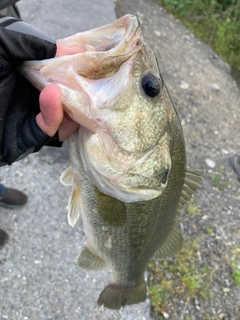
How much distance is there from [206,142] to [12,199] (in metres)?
2.33

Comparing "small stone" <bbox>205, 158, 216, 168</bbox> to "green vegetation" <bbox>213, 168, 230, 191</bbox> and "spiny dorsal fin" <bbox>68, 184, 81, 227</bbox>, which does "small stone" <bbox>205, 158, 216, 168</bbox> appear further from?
"spiny dorsal fin" <bbox>68, 184, 81, 227</bbox>

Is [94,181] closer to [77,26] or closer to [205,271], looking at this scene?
[205,271]

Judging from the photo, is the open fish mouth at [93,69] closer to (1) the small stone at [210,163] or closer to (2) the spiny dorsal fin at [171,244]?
(2) the spiny dorsal fin at [171,244]

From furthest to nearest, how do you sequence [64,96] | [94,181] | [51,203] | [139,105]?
1. [51,203]
2. [94,181]
3. [139,105]
4. [64,96]

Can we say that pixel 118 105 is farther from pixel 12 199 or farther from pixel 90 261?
pixel 12 199

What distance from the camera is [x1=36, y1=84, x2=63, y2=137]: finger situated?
1.31 metres

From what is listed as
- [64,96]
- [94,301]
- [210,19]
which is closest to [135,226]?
[64,96]

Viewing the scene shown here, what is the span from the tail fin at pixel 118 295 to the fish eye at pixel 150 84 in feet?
4.05

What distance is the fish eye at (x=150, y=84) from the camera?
1419 millimetres

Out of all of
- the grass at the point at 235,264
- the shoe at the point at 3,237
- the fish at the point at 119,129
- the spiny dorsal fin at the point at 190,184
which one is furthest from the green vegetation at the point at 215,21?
the fish at the point at 119,129

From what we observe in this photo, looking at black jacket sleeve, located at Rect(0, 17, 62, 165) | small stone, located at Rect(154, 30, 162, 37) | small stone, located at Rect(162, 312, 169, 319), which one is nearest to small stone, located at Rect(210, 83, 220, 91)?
small stone, located at Rect(154, 30, 162, 37)

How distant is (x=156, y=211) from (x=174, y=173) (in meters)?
0.21

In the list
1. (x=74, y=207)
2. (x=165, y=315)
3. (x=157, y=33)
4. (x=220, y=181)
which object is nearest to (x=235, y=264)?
(x=165, y=315)

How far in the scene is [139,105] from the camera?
1.44 m
